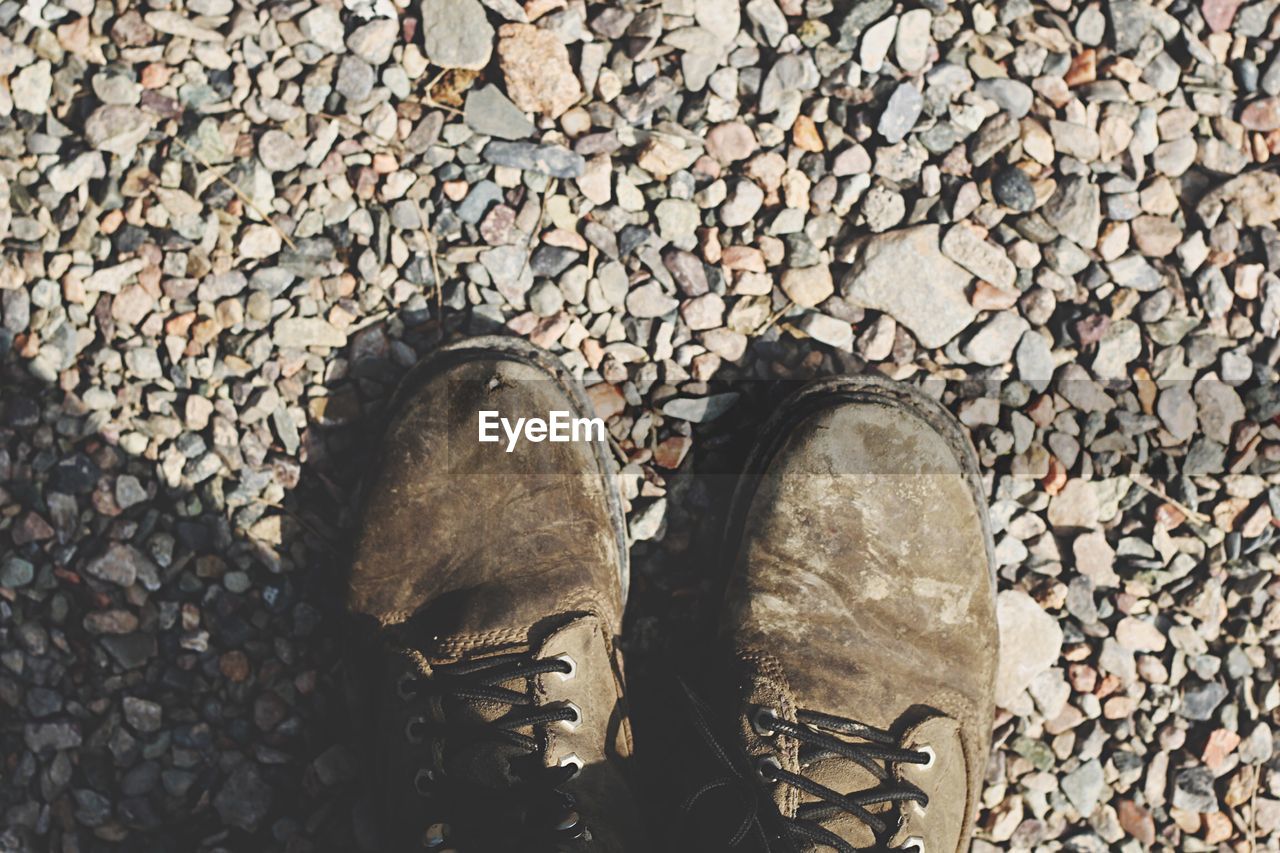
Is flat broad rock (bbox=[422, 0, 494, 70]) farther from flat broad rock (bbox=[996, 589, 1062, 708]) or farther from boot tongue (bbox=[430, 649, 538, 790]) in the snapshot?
flat broad rock (bbox=[996, 589, 1062, 708])

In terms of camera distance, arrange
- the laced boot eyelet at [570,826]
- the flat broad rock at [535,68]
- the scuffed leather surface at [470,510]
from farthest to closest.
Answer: the flat broad rock at [535,68]
the scuffed leather surface at [470,510]
the laced boot eyelet at [570,826]

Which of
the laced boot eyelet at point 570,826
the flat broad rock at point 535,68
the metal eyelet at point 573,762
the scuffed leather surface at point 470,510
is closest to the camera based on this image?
the laced boot eyelet at point 570,826

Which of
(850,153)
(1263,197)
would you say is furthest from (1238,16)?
(850,153)

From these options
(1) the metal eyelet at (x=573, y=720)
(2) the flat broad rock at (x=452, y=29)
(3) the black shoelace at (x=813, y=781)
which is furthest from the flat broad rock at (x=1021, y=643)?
(2) the flat broad rock at (x=452, y=29)

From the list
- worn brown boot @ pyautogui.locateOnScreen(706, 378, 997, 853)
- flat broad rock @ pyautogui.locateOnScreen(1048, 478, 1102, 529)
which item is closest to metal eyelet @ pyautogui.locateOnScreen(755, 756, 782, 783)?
worn brown boot @ pyautogui.locateOnScreen(706, 378, 997, 853)

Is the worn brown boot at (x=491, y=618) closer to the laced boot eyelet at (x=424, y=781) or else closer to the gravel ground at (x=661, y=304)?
the laced boot eyelet at (x=424, y=781)

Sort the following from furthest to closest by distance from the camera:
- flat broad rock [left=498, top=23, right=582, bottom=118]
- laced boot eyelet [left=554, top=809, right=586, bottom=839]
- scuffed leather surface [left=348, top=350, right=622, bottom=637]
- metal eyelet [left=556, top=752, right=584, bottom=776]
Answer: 1. flat broad rock [left=498, top=23, right=582, bottom=118]
2. scuffed leather surface [left=348, top=350, right=622, bottom=637]
3. metal eyelet [left=556, top=752, right=584, bottom=776]
4. laced boot eyelet [left=554, top=809, right=586, bottom=839]

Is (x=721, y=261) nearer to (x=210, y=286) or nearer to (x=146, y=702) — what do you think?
(x=210, y=286)
